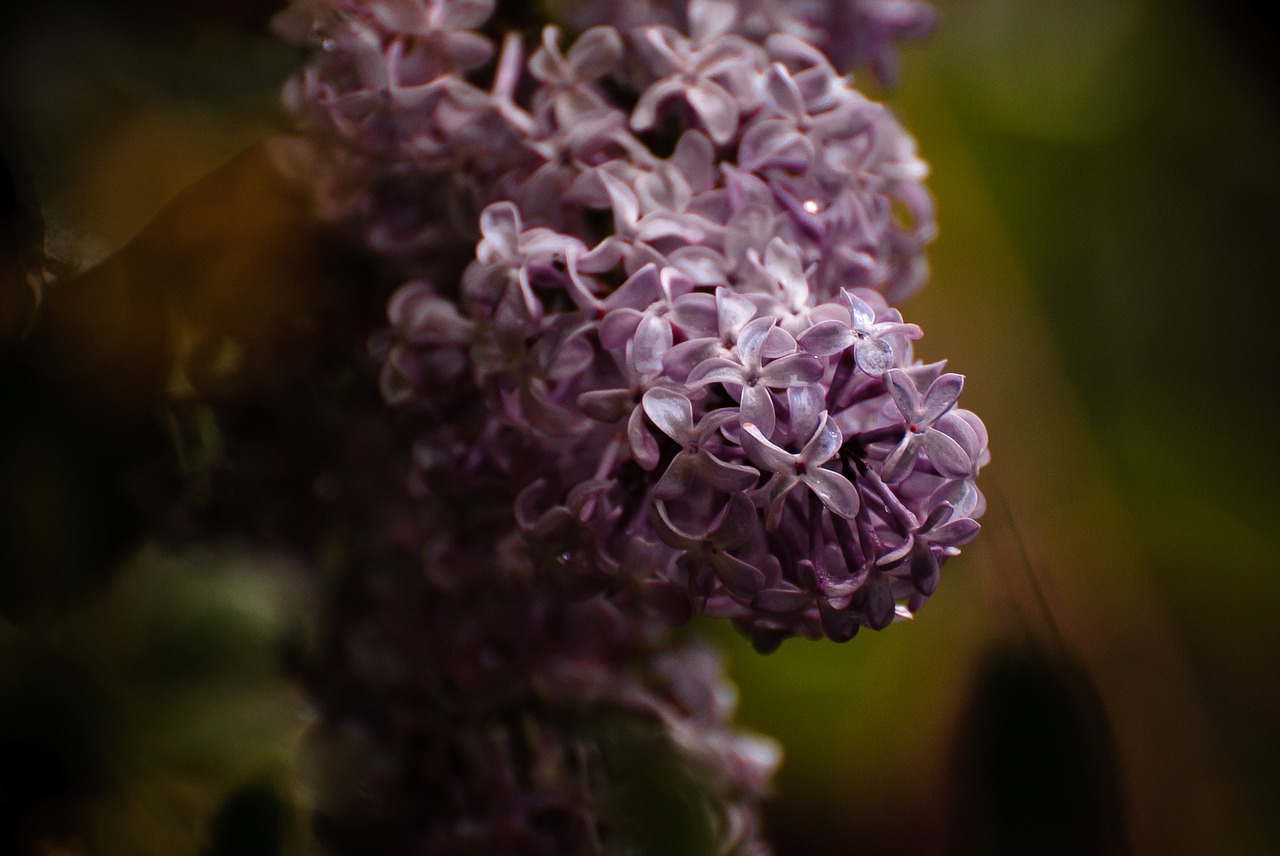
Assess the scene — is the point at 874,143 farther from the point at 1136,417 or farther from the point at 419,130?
the point at 1136,417

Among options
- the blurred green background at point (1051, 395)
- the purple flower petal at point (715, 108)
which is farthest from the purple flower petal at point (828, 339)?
the blurred green background at point (1051, 395)

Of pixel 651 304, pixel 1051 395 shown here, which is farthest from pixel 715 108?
pixel 1051 395

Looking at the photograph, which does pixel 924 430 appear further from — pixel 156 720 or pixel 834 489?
pixel 156 720

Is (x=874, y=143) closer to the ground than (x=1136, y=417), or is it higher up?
higher up

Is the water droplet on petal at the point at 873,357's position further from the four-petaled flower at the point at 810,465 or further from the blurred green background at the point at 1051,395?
the blurred green background at the point at 1051,395

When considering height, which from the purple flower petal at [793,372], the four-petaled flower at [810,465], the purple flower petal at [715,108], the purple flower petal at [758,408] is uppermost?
the purple flower petal at [715,108]

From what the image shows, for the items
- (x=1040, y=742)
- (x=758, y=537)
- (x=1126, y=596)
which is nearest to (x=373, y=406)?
(x=758, y=537)
